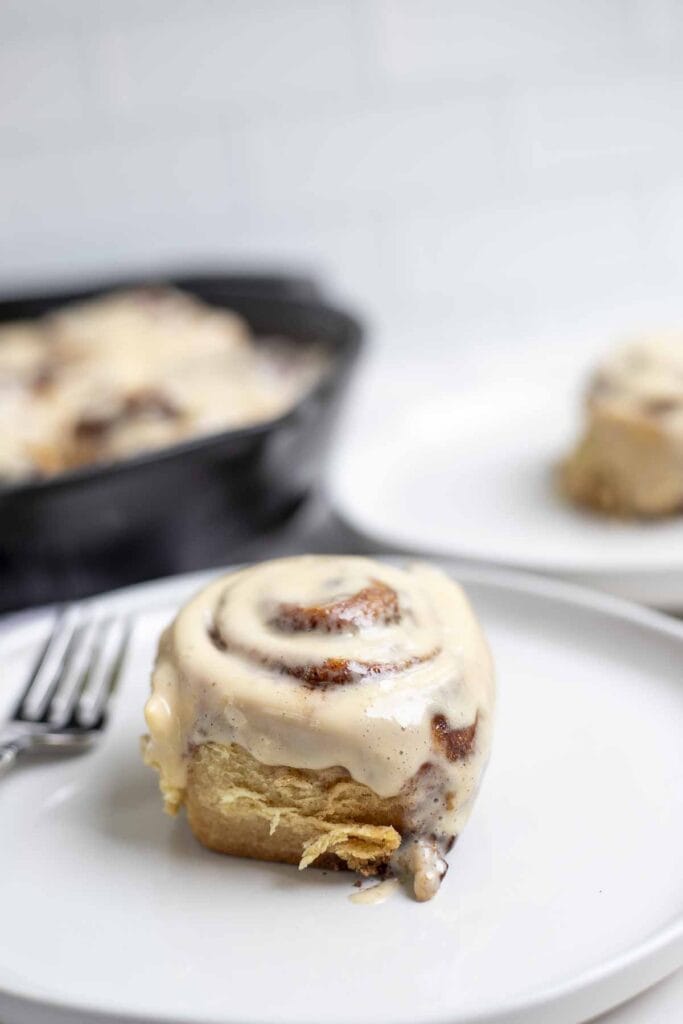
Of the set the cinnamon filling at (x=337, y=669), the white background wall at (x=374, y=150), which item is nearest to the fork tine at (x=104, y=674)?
the cinnamon filling at (x=337, y=669)

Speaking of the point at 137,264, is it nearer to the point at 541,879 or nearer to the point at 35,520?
the point at 35,520

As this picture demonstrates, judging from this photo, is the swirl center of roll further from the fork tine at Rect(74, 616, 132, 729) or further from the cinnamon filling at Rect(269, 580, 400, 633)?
the fork tine at Rect(74, 616, 132, 729)

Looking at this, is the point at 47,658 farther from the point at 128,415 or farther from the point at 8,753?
the point at 128,415

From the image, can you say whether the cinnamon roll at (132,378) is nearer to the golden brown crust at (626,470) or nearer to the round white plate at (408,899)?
the golden brown crust at (626,470)

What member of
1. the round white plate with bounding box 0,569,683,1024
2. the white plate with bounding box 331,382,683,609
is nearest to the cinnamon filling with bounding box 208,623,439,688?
the round white plate with bounding box 0,569,683,1024

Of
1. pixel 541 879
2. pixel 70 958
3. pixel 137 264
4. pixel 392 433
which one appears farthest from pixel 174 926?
pixel 137 264

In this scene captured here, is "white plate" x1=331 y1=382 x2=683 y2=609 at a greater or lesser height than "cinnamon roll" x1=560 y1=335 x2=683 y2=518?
lesser

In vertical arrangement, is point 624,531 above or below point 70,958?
below
